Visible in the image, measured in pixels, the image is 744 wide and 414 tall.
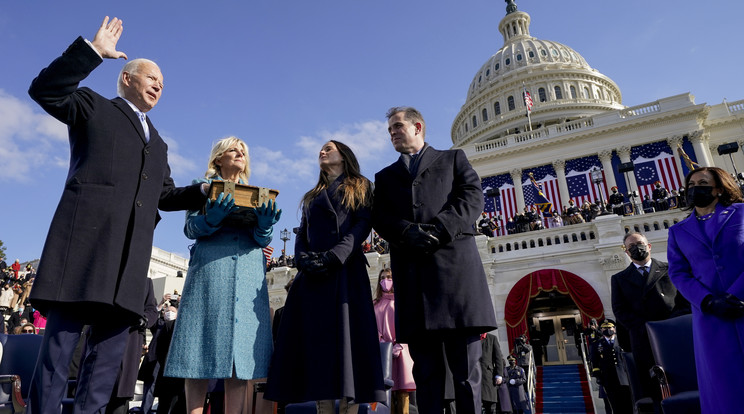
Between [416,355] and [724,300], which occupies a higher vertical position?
[724,300]

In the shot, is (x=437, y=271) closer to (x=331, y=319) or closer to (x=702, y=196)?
(x=331, y=319)

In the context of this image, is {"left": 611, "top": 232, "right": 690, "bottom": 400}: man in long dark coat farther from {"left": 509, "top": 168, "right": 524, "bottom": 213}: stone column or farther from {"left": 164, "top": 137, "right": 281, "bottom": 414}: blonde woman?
{"left": 509, "top": 168, "right": 524, "bottom": 213}: stone column

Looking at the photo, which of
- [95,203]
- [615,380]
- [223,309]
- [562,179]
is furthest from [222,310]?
[562,179]

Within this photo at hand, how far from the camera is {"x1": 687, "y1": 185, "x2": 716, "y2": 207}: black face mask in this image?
3.33 m

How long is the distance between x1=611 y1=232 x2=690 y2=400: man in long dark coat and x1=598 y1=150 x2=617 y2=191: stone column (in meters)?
27.3

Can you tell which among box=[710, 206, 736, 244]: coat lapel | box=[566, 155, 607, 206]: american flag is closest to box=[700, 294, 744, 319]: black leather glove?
box=[710, 206, 736, 244]: coat lapel

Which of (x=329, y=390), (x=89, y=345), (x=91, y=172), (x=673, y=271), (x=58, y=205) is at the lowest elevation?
(x=329, y=390)

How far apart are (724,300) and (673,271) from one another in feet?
1.93

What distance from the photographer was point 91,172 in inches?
87.0

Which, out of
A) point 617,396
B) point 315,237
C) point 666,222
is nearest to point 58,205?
point 315,237

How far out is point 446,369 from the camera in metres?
2.73

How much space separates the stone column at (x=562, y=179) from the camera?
1180 inches

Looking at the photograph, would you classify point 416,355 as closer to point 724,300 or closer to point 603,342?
point 724,300

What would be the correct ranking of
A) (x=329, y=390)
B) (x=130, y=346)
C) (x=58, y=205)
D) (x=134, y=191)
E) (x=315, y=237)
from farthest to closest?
(x=130, y=346) < (x=315, y=237) < (x=329, y=390) < (x=134, y=191) < (x=58, y=205)
